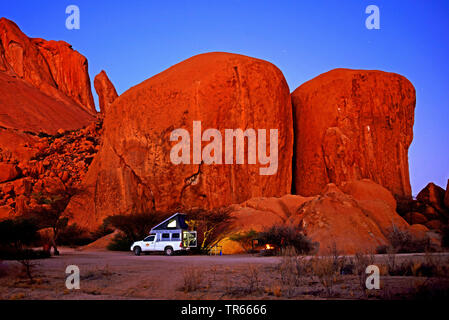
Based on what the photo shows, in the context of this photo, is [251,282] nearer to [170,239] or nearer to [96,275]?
[96,275]

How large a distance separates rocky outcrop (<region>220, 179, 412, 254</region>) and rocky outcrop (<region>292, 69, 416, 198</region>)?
863 cm

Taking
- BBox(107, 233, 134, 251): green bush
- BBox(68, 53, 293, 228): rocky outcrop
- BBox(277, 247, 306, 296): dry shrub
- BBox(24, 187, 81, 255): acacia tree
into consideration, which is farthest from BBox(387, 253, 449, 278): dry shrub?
BBox(68, 53, 293, 228): rocky outcrop

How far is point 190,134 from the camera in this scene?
106 ft

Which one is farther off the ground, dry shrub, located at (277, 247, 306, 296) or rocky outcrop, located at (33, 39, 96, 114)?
rocky outcrop, located at (33, 39, 96, 114)

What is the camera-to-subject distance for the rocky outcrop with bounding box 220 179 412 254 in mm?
18875

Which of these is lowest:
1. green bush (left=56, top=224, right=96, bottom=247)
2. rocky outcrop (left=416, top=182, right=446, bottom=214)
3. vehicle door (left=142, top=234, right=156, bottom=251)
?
green bush (left=56, top=224, right=96, bottom=247)

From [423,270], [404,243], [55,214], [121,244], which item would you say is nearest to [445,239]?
[404,243]

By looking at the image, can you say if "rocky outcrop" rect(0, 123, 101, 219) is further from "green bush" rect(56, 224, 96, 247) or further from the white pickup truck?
the white pickup truck

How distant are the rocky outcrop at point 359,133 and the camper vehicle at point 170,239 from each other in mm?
18431

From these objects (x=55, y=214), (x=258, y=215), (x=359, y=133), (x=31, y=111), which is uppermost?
(x=31, y=111)

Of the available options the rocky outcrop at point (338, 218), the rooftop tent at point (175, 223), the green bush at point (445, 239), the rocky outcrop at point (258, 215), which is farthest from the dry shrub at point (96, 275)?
the green bush at point (445, 239)

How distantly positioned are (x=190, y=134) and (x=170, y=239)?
1235cm

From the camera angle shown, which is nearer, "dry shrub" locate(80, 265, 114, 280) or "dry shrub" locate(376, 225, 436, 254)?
"dry shrub" locate(80, 265, 114, 280)
